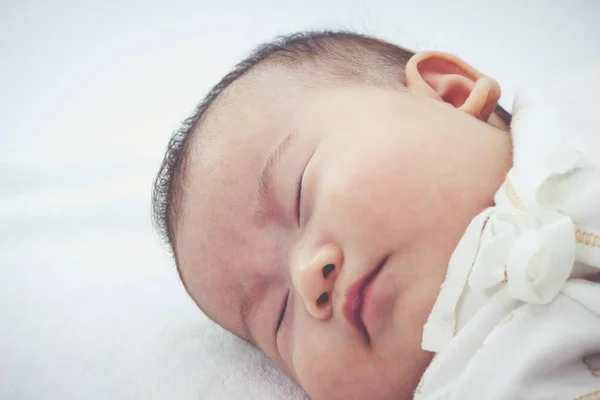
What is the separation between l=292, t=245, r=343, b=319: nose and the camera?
0.60 meters

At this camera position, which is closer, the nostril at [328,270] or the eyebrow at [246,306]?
the nostril at [328,270]

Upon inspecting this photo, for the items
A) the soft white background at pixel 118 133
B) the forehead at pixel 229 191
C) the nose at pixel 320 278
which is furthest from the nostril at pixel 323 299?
the soft white background at pixel 118 133

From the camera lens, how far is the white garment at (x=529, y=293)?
0.51 meters

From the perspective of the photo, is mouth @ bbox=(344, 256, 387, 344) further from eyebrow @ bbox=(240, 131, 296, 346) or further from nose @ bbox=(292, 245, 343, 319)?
eyebrow @ bbox=(240, 131, 296, 346)

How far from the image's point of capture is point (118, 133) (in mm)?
1617

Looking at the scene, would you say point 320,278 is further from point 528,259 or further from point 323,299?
point 528,259

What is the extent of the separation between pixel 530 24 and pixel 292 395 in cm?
125

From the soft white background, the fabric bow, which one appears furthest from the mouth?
the soft white background

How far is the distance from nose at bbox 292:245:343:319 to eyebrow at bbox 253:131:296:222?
118 millimetres

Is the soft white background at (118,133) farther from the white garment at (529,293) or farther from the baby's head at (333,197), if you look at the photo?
the white garment at (529,293)

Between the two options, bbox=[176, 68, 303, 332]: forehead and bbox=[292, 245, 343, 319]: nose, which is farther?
bbox=[176, 68, 303, 332]: forehead

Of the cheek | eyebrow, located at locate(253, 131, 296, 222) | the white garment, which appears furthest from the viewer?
eyebrow, located at locate(253, 131, 296, 222)

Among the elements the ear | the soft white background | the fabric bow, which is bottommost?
the soft white background

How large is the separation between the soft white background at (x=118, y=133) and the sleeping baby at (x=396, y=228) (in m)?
0.18
